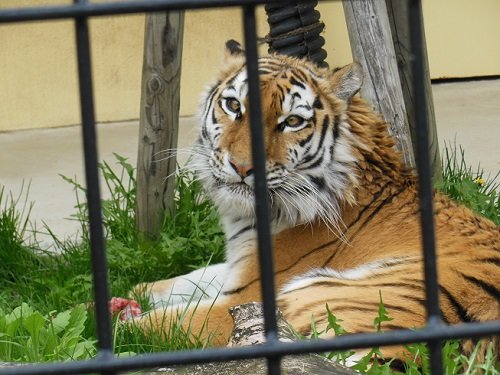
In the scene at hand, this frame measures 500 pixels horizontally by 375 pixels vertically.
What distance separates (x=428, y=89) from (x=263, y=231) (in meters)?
3.59

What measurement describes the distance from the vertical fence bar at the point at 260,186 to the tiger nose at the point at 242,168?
8.12 feet

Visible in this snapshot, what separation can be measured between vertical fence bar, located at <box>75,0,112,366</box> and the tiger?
212 centimetres

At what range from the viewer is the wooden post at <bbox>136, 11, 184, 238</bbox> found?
15.9 ft

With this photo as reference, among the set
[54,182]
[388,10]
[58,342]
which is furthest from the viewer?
[54,182]

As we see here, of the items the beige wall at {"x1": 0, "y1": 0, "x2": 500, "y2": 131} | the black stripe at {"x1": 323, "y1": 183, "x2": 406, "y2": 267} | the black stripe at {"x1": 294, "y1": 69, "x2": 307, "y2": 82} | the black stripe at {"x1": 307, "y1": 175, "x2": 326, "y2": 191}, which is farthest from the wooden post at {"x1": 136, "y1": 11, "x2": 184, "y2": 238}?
the beige wall at {"x1": 0, "y1": 0, "x2": 500, "y2": 131}

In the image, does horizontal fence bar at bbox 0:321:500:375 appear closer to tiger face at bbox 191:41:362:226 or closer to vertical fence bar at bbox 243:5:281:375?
vertical fence bar at bbox 243:5:281:375

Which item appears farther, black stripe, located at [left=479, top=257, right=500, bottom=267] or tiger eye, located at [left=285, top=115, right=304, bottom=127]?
tiger eye, located at [left=285, top=115, right=304, bottom=127]

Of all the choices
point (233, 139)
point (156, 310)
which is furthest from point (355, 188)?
point (156, 310)

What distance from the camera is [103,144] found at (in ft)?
24.6

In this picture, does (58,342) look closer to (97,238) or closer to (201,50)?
(97,238)

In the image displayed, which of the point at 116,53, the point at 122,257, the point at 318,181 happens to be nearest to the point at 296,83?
the point at 318,181

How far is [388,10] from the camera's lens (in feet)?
16.1

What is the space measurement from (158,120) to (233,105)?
89cm

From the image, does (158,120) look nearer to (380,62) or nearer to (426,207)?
(380,62)
